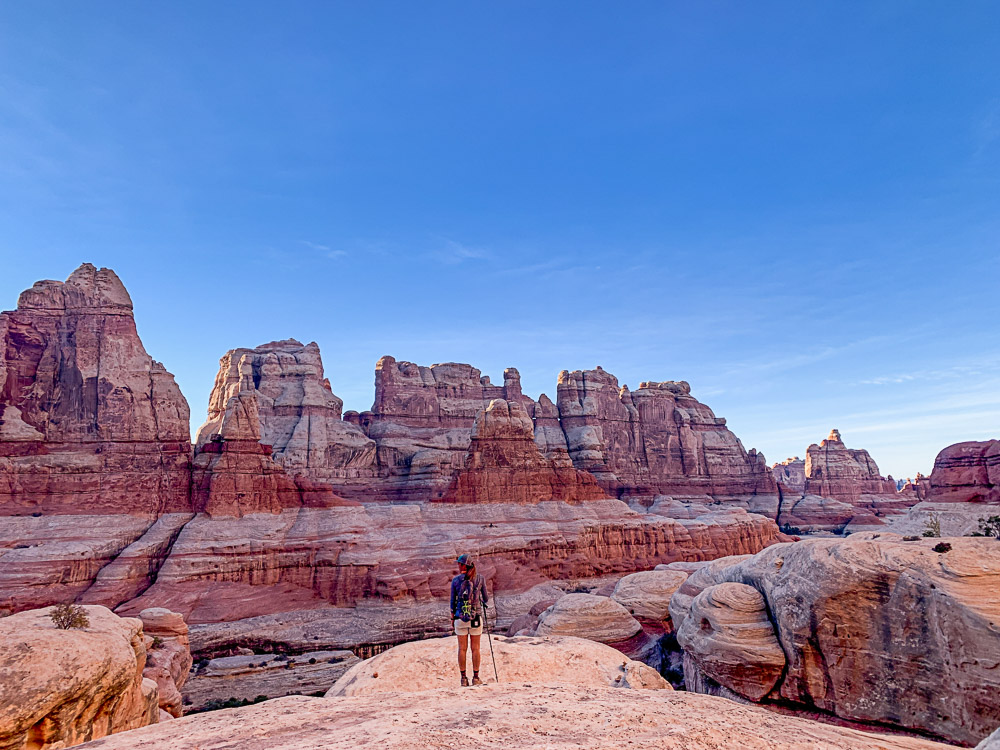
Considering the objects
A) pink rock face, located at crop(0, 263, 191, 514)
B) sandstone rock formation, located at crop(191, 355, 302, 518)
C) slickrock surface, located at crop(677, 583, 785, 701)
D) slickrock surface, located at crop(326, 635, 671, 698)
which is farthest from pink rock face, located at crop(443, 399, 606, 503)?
slickrock surface, located at crop(326, 635, 671, 698)

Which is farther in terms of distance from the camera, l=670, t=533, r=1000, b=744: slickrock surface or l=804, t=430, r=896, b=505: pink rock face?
l=804, t=430, r=896, b=505: pink rock face

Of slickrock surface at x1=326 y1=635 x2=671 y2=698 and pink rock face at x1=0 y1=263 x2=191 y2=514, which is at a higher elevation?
pink rock face at x1=0 y1=263 x2=191 y2=514

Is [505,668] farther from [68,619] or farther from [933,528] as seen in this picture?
[933,528]

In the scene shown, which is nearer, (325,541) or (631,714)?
(631,714)

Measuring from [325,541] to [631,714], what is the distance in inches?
1587

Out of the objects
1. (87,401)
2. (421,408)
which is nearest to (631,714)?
(87,401)

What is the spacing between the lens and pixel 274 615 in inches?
1473

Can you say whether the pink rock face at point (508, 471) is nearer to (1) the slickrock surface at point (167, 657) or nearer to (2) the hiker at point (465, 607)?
(1) the slickrock surface at point (167, 657)

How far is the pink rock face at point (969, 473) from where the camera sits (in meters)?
46.7

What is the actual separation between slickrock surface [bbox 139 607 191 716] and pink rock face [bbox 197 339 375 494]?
44.7 m

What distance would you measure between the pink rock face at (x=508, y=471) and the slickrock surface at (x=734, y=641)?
39.2 m

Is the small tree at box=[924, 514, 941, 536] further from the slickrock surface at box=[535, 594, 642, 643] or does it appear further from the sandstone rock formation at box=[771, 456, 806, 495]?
the sandstone rock formation at box=[771, 456, 806, 495]

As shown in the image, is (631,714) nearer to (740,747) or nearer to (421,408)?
(740,747)

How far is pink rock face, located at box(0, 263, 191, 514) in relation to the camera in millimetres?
39438
